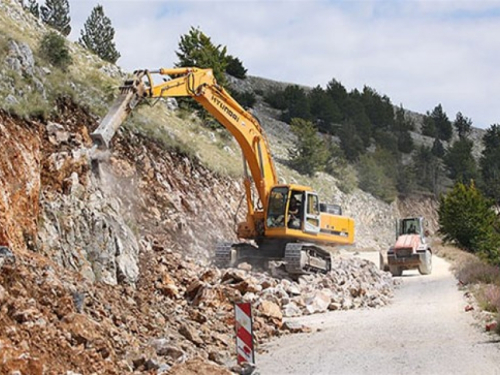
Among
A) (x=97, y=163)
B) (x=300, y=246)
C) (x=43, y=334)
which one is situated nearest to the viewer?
(x=43, y=334)

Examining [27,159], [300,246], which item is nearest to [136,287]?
[27,159]

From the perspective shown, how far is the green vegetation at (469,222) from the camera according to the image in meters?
51.4

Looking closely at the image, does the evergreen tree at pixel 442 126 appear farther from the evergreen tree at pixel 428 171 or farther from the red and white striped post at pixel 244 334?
the red and white striped post at pixel 244 334

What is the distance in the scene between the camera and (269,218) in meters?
22.0

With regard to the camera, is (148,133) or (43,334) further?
(148,133)

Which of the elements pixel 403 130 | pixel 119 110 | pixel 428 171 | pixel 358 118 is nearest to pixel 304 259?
pixel 119 110

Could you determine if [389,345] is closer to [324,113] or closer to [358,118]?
[324,113]

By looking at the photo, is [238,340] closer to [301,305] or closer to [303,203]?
[301,305]

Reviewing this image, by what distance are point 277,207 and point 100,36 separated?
3020cm

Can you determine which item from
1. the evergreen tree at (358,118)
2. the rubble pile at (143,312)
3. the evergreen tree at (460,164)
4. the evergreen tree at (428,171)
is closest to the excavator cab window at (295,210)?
the rubble pile at (143,312)

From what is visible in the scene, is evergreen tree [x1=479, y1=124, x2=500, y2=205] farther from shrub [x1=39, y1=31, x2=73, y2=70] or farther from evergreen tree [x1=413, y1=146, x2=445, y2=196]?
shrub [x1=39, y1=31, x2=73, y2=70]

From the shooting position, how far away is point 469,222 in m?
51.8

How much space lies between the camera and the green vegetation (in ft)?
169

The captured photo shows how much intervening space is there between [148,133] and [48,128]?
310 inches
